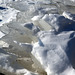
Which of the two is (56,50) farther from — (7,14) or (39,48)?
(7,14)

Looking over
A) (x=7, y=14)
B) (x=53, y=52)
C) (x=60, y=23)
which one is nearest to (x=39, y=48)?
(x=53, y=52)

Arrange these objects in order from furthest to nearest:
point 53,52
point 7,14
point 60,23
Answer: point 7,14 < point 60,23 < point 53,52

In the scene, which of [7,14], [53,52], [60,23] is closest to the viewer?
[53,52]

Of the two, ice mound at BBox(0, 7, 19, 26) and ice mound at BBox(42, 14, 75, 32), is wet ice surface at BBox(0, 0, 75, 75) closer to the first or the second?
ice mound at BBox(42, 14, 75, 32)

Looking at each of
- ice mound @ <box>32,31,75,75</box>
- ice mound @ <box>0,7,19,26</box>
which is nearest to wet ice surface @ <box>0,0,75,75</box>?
ice mound @ <box>32,31,75,75</box>

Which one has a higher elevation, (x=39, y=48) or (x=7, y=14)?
(x=39, y=48)

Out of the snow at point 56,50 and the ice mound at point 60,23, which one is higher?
the snow at point 56,50

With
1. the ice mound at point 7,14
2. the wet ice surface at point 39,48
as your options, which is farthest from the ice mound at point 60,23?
the ice mound at point 7,14

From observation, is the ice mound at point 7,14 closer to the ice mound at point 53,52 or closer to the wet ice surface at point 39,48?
the wet ice surface at point 39,48

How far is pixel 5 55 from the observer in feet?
5.95

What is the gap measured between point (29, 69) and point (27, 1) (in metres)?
2.44

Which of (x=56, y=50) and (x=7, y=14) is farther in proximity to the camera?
(x=7, y=14)

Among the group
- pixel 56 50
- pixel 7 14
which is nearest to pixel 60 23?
pixel 56 50

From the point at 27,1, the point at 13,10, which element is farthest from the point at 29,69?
the point at 27,1
